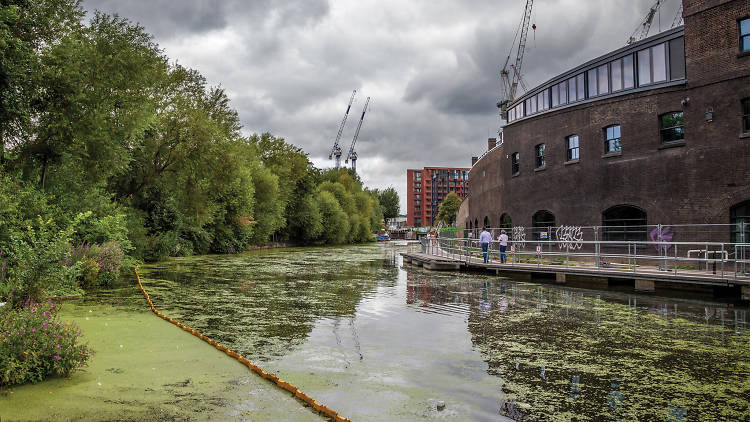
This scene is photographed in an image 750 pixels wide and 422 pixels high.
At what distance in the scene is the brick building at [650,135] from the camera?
64.0 feet

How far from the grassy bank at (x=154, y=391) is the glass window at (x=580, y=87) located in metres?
23.5

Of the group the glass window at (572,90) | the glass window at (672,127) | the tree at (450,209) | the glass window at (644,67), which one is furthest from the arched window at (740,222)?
the tree at (450,209)

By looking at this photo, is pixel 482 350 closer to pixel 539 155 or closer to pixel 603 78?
pixel 603 78

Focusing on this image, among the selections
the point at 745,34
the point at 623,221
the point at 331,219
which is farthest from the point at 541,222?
the point at 331,219

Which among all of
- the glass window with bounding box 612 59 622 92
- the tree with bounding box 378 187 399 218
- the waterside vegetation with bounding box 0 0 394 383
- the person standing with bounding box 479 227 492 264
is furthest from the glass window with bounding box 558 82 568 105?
the tree with bounding box 378 187 399 218

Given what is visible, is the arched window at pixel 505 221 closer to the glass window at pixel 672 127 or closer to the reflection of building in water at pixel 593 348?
the glass window at pixel 672 127

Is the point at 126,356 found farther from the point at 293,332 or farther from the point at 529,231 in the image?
the point at 529,231

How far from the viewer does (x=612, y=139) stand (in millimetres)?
24188

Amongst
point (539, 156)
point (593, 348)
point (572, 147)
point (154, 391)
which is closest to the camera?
point (154, 391)

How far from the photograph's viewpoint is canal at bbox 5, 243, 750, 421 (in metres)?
5.62

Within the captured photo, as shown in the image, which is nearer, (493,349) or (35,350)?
(35,350)

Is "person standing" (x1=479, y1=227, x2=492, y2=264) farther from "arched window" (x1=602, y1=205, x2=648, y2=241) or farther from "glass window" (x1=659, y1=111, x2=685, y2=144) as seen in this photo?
"glass window" (x1=659, y1=111, x2=685, y2=144)

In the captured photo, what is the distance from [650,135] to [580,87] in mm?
5012

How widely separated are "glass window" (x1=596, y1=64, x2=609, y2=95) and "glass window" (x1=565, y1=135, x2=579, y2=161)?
2.50 metres
